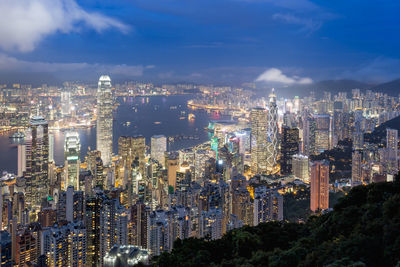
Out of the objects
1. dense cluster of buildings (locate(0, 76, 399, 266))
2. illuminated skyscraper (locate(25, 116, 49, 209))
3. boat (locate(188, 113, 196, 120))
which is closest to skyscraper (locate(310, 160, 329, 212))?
dense cluster of buildings (locate(0, 76, 399, 266))

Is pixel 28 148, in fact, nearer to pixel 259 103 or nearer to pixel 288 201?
pixel 288 201

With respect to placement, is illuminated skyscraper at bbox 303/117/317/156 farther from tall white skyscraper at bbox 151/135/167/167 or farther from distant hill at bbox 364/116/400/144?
tall white skyscraper at bbox 151/135/167/167

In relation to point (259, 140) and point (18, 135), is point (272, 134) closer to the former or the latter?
point (259, 140)

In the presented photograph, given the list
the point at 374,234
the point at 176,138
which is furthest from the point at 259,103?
the point at 374,234

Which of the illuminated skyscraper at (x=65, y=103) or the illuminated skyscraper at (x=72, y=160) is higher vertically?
the illuminated skyscraper at (x=65, y=103)

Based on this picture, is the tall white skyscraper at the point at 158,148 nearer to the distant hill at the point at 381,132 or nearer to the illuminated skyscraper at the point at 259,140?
the illuminated skyscraper at the point at 259,140

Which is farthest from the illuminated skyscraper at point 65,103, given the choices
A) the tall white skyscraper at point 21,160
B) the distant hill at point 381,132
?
the distant hill at point 381,132

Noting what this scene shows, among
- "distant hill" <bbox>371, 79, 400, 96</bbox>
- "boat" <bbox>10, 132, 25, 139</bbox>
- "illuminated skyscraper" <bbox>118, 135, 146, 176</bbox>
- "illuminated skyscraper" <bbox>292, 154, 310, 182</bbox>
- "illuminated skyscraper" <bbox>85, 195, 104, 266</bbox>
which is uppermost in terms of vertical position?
"distant hill" <bbox>371, 79, 400, 96</bbox>
